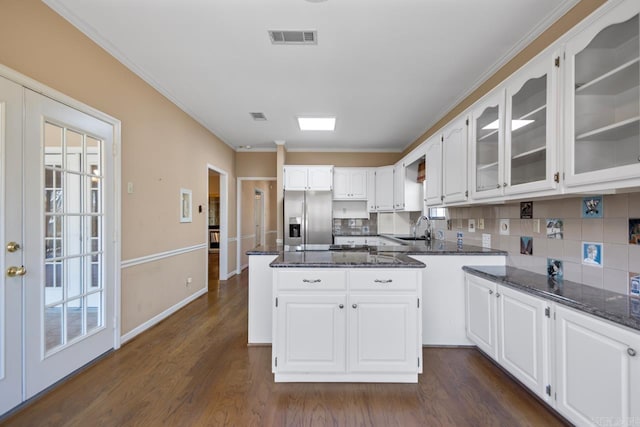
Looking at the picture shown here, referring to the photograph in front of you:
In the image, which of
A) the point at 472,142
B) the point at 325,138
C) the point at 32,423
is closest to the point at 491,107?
the point at 472,142

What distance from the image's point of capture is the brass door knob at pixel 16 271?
1708 mm

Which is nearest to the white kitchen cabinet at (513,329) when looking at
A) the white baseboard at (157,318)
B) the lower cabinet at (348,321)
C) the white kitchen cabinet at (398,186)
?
the lower cabinet at (348,321)

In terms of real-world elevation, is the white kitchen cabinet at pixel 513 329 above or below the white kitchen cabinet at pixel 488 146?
below

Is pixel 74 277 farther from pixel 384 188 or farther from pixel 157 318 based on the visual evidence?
pixel 384 188

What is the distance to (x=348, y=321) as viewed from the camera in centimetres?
201

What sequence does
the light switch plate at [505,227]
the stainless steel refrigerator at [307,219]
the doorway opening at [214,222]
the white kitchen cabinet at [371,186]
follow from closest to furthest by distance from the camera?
the light switch plate at [505,227]
the stainless steel refrigerator at [307,219]
the white kitchen cabinet at [371,186]
the doorway opening at [214,222]

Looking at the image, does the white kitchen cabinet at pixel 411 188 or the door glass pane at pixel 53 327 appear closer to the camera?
the door glass pane at pixel 53 327

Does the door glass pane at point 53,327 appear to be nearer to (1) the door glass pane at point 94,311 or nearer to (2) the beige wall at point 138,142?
(1) the door glass pane at point 94,311

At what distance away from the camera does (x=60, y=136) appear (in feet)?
6.75

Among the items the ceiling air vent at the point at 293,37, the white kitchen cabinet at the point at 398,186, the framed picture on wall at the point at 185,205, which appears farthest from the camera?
the white kitchen cabinet at the point at 398,186

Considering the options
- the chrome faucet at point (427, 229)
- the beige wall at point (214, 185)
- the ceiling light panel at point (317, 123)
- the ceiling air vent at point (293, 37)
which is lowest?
the chrome faucet at point (427, 229)

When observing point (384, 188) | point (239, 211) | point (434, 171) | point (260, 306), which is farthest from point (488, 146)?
point (239, 211)

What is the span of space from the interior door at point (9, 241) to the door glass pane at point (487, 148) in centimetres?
331

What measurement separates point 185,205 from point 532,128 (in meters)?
3.86
